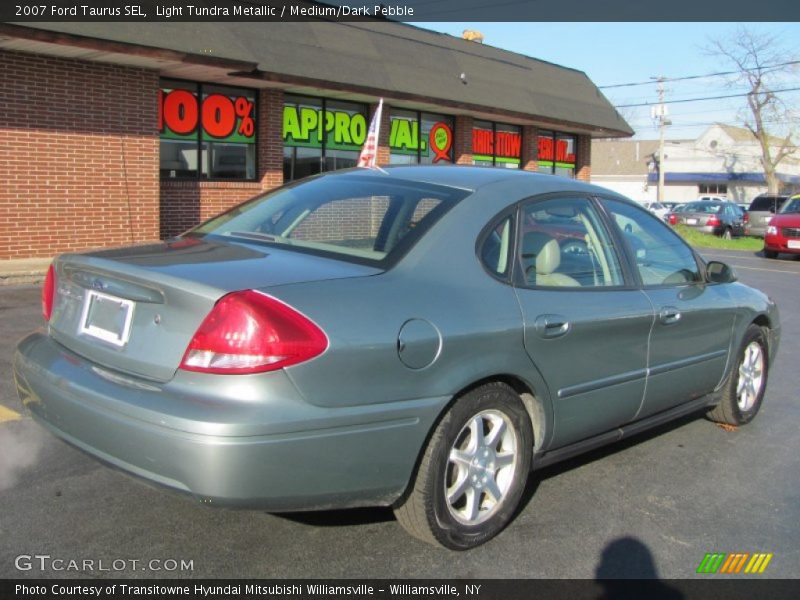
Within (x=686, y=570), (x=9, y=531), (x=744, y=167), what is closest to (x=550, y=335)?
(x=686, y=570)

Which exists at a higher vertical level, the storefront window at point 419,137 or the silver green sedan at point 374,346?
the storefront window at point 419,137

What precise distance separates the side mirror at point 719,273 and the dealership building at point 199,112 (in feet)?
23.9

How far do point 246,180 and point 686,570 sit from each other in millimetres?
13045

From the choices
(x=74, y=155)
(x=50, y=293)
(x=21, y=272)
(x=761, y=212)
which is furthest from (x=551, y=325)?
(x=761, y=212)

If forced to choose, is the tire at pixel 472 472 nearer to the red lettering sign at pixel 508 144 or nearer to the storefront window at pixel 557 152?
the red lettering sign at pixel 508 144

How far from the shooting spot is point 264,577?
3.10 metres

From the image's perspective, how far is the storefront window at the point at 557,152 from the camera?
2270 cm

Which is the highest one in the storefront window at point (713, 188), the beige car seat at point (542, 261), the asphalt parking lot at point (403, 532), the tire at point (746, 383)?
the storefront window at point (713, 188)

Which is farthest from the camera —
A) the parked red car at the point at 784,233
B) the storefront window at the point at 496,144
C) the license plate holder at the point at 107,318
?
the storefront window at the point at 496,144

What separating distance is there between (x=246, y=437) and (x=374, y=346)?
57 centimetres

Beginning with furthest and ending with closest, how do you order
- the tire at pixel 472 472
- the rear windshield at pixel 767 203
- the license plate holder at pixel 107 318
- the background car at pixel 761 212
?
the rear windshield at pixel 767 203 → the background car at pixel 761 212 → the tire at pixel 472 472 → the license plate holder at pixel 107 318

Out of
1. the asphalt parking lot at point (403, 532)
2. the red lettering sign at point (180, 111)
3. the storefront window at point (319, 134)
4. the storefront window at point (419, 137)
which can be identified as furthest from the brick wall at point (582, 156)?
the asphalt parking lot at point (403, 532)

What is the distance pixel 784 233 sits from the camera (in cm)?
2025

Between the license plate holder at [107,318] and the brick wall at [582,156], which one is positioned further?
the brick wall at [582,156]
